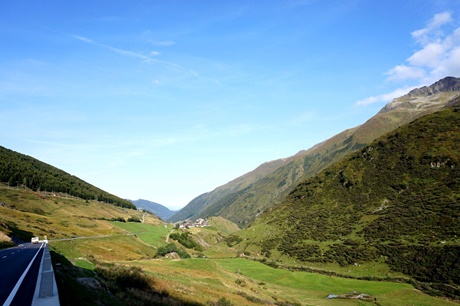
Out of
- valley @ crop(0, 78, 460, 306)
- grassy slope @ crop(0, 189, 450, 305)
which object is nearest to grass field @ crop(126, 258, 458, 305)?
grassy slope @ crop(0, 189, 450, 305)

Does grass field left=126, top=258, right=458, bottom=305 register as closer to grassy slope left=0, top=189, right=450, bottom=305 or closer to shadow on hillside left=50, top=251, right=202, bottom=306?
grassy slope left=0, top=189, right=450, bottom=305

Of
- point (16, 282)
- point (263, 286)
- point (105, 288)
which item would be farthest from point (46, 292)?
point (263, 286)

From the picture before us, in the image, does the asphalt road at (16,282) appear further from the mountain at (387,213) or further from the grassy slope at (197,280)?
the mountain at (387,213)

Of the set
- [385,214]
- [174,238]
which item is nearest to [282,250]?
[385,214]

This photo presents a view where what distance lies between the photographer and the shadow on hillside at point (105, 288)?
56.6ft

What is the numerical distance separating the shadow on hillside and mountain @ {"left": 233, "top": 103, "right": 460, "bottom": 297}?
64523mm

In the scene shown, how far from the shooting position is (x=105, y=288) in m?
24.1

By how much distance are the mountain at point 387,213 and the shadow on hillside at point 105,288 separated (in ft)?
212

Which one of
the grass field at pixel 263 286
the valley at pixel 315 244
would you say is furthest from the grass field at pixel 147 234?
the grass field at pixel 263 286

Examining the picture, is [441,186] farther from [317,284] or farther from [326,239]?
[317,284]

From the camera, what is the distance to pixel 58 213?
138 metres

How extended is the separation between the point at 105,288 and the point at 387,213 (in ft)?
353

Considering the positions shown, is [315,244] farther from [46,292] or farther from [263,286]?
[46,292]

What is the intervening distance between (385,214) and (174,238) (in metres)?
88.6
